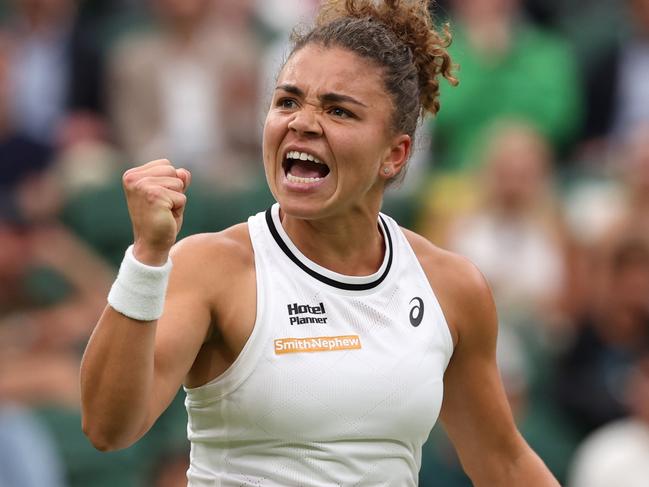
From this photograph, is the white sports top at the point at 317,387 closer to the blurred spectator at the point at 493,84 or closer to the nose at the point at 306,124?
the nose at the point at 306,124

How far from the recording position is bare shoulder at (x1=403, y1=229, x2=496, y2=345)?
3.45 m

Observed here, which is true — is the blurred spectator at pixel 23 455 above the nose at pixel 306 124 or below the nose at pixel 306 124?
below

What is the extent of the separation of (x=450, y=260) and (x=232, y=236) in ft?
2.02

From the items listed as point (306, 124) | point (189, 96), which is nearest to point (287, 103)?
point (306, 124)

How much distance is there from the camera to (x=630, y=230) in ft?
21.8

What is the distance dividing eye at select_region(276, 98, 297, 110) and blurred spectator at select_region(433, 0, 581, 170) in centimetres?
438

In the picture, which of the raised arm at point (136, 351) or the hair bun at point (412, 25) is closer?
the raised arm at point (136, 351)

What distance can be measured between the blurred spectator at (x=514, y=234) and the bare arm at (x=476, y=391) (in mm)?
3228

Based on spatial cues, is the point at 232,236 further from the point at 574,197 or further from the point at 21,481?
the point at 574,197

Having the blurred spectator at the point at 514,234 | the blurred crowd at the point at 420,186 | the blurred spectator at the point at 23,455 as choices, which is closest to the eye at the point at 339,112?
the blurred crowd at the point at 420,186

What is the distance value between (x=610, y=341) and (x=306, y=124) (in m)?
3.84

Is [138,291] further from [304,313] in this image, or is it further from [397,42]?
[397,42]

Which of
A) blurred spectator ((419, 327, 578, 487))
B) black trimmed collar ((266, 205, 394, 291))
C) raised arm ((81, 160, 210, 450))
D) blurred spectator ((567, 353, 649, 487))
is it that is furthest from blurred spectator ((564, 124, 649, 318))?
raised arm ((81, 160, 210, 450))

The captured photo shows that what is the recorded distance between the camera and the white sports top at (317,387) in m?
3.09
